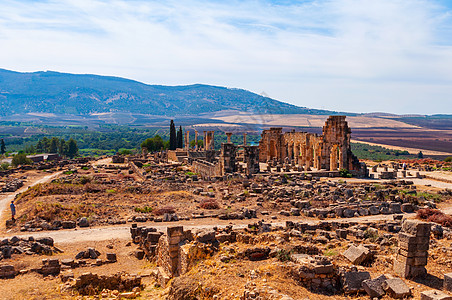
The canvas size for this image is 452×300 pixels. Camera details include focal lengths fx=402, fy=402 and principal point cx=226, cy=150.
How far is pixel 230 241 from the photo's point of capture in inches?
570

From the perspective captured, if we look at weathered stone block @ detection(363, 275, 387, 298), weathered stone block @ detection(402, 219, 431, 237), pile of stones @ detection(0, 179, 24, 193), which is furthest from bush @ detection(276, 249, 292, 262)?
pile of stones @ detection(0, 179, 24, 193)

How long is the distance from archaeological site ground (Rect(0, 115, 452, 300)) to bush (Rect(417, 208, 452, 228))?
6 cm

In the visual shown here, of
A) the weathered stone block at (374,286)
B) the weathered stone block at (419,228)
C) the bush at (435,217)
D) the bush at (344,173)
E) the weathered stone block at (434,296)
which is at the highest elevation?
the weathered stone block at (419,228)

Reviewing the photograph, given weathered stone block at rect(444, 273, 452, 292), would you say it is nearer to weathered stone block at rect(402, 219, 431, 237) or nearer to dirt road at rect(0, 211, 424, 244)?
weathered stone block at rect(402, 219, 431, 237)

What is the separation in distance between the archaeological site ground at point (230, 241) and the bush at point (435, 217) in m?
0.06

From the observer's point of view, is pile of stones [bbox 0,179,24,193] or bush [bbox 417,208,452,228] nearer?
bush [bbox 417,208,452,228]

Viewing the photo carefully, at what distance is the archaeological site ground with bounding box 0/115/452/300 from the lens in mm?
10672

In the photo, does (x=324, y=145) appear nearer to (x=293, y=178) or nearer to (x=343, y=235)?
(x=293, y=178)

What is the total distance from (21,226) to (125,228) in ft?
18.2

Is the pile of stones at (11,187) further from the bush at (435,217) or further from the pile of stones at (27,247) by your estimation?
the bush at (435,217)

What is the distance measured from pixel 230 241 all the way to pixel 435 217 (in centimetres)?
1112

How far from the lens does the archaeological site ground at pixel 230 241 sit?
10672mm

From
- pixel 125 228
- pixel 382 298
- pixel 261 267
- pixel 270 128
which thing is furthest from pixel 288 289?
pixel 270 128

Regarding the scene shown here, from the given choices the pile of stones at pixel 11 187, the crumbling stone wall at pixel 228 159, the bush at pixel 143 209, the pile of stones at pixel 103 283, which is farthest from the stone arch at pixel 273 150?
the pile of stones at pixel 103 283
